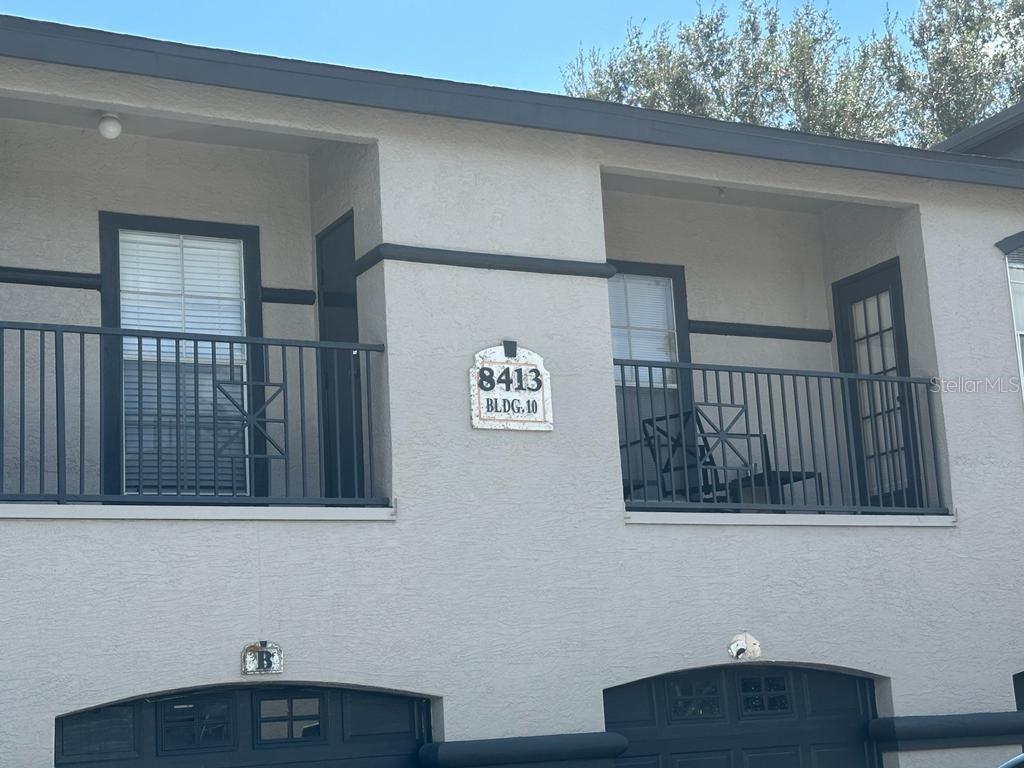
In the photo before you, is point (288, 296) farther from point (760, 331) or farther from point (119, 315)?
point (760, 331)

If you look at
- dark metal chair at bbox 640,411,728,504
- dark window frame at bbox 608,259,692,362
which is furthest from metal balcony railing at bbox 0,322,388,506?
dark window frame at bbox 608,259,692,362

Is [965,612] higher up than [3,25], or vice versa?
[3,25]

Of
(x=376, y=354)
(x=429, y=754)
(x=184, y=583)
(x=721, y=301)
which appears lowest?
(x=429, y=754)

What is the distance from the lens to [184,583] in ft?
27.6

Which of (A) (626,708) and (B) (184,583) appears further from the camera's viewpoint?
(A) (626,708)

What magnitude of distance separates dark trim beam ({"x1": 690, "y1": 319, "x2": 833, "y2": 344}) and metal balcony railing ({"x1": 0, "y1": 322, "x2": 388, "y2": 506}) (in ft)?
11.3

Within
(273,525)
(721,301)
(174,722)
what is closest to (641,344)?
(721,301)

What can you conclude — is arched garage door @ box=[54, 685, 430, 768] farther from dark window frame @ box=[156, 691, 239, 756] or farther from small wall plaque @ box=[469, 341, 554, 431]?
small wall plaque @ box=[469, 341, 554, 431]

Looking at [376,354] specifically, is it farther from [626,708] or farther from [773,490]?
[773,490]

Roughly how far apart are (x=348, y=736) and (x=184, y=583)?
141cm

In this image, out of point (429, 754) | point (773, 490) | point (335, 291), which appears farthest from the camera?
point (773, 490)

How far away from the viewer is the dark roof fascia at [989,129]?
43.8 ft

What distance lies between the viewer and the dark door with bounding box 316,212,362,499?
995 cm

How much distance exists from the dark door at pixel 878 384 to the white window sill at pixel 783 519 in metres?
0.27
